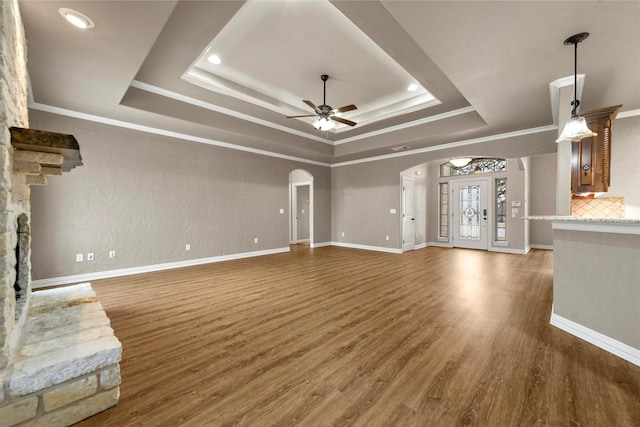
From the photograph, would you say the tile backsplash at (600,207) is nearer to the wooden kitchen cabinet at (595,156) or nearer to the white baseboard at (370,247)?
the wooden kitchen cabinet at (595,156)

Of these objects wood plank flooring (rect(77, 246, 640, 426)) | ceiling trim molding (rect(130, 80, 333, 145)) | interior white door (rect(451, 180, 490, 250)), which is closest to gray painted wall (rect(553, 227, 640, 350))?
wood plank flooring (rect(77, 246, 640, 426))

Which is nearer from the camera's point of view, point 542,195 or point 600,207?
point 600,207

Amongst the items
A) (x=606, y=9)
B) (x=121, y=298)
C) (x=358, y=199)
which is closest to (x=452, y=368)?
(x=606, y=9)

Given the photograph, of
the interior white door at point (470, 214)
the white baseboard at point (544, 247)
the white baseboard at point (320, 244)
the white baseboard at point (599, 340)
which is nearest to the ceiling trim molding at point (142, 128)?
the white baseboard at point (320, 244)

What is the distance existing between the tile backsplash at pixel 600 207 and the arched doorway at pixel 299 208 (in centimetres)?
675

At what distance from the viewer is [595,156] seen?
361 centimetres

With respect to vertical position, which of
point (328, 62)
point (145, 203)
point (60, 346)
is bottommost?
point (60, 346)

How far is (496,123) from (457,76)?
2336mm

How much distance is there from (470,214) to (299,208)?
5.68 metres

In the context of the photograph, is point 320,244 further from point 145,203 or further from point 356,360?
point 356,360

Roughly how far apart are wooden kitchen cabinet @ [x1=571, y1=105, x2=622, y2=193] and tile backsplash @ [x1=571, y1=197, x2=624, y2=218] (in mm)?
1070

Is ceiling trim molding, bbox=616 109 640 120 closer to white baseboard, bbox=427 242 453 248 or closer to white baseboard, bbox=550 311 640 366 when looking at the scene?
white baseboard, bbox=550 311 640 366

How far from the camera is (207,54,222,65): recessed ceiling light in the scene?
12.3ft

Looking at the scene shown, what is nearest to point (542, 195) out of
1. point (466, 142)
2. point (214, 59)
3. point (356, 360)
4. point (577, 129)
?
point (466, 142)
